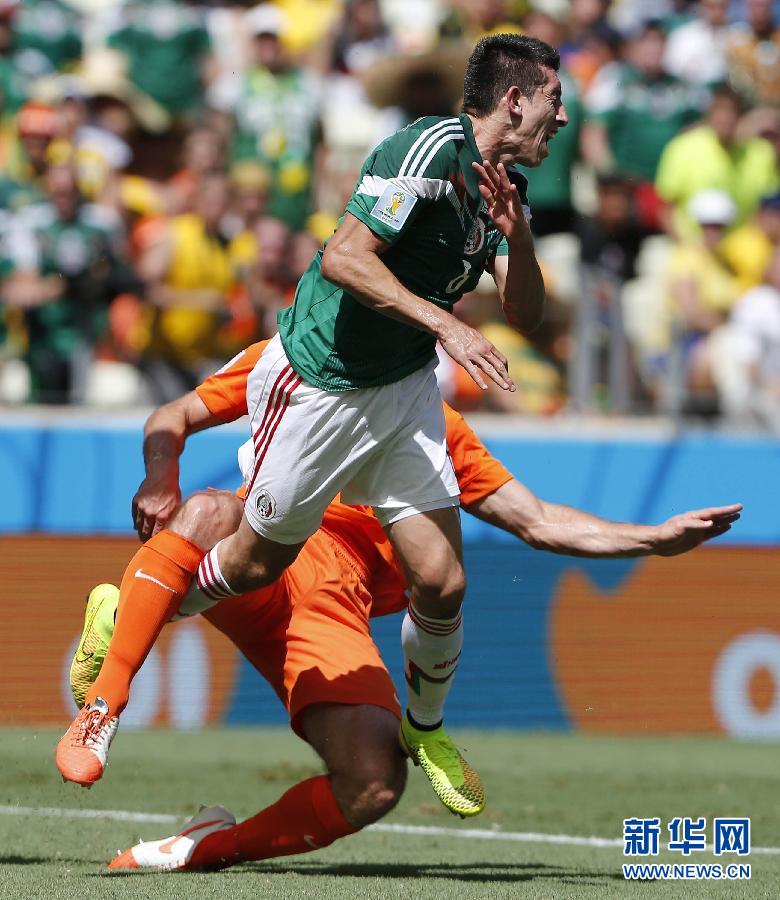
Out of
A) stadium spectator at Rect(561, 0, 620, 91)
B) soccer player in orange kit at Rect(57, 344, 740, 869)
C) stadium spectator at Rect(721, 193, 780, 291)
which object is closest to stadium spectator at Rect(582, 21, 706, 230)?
stadium spectator at Rect(561, 0, 620, 91)

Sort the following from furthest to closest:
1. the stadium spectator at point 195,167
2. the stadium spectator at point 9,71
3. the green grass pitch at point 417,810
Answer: the stadium spectator at point 9,71
the stadium spectator at point 195,167
the green grass pitch at point 417,810

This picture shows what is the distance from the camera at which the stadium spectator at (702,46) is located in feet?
43.9

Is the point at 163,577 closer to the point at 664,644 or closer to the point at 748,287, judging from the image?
the point at 664,644

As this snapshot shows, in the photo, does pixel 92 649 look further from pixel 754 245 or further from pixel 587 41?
pixel 587 41

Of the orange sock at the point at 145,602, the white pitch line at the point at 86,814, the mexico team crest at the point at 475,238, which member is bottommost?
the white pitch line at the point at 86,814

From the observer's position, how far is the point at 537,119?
17.0 ft

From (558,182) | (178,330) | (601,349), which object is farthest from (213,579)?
(558,182)

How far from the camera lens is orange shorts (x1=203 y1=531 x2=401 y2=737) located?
18.1ft

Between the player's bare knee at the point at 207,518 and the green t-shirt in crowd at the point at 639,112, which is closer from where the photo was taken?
the player's bare knee at the point at 207,518

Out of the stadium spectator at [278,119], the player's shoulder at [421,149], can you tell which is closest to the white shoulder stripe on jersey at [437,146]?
the player's shoulder at [421,149]

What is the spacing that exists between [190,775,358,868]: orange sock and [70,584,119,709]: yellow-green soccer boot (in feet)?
2.15

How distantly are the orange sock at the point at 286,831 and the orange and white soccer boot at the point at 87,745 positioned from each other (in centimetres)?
67

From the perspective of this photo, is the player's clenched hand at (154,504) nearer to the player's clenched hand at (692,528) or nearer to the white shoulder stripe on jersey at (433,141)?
the white shoulder stripe on jersey at (433,141)

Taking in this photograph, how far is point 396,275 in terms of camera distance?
521 centimetres
